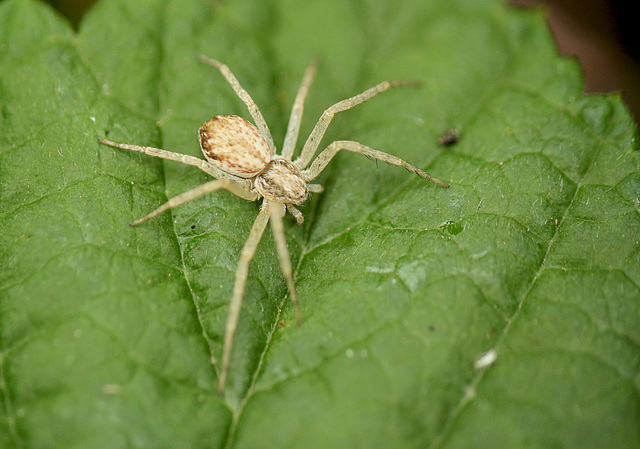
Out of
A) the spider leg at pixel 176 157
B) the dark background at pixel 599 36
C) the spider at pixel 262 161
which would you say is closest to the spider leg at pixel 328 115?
A: the spider at pixel 262 161

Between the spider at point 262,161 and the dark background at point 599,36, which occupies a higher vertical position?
the dark background at point 599,36

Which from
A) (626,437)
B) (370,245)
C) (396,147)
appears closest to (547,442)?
(626,437)

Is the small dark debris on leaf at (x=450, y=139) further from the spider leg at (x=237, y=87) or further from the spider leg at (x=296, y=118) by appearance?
the spider leg at (x=237, y=87)

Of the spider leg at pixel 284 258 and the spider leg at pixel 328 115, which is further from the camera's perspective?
the spider leg at pixel 328 115

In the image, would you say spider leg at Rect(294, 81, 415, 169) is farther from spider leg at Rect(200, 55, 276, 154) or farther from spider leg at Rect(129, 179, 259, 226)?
spider leg at Rect(129, 179, 259, 226)

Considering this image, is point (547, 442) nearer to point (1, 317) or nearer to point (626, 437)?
point (626, 437)

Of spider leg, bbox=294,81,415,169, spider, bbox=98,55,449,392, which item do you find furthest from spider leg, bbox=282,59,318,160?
spider leg, bbox=294,81,415,169
